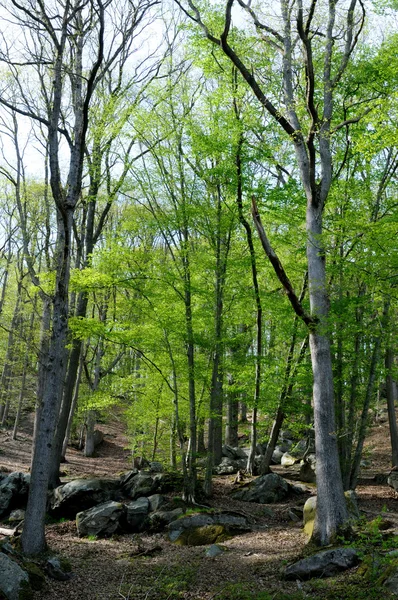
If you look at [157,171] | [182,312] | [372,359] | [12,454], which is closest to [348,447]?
[372,359]

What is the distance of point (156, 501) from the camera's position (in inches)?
416

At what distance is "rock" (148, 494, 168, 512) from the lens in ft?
34.2

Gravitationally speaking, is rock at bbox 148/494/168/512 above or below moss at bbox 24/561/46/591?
below

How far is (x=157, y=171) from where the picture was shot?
39.1 feet

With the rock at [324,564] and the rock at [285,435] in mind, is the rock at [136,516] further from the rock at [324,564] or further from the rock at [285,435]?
the rock at [285,435]

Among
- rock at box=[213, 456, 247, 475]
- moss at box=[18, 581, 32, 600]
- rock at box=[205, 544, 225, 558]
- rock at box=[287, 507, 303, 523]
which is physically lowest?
rock at box=[205, 544, 225, 558]

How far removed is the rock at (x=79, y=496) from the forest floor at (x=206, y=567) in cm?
67

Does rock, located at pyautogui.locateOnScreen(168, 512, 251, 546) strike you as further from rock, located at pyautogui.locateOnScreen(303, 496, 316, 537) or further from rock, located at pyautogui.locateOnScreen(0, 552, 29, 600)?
rock, located at pyautogui.locateOnScreen(0, 552, 29, 600)

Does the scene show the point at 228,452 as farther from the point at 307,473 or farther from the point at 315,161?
the point at 315,161

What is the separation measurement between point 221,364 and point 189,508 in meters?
3.55

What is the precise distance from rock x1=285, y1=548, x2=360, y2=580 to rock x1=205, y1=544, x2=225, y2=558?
5.51 feet

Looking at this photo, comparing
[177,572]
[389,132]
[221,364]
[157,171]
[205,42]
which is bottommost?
[177,572]

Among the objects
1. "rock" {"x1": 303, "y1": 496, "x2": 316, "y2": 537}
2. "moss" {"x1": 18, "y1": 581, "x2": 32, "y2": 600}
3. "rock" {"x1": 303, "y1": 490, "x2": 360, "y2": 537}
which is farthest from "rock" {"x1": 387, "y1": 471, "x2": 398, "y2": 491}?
"moss" {"x1": 18, "y1": 581, "x2": 32, "y2": 600}

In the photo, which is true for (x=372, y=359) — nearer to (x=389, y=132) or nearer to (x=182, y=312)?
(x=182, y=312)
